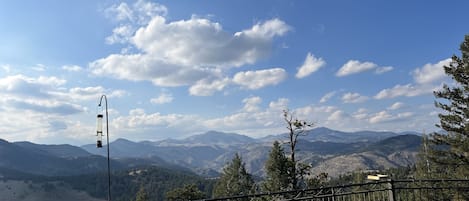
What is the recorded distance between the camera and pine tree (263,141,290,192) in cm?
2727

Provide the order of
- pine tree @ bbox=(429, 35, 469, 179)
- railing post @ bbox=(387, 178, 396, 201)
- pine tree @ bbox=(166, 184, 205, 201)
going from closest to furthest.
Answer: railing post @ bbox=(387, 178, 396, 201) → pine tree @ bbox=(429, 35, 469, 179) → pine tree @ bbox=(166, 184, 205, 201)

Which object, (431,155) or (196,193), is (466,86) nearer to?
(431,155)

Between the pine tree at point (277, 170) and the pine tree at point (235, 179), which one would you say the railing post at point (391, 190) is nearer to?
the pine tree at point (277, 170)

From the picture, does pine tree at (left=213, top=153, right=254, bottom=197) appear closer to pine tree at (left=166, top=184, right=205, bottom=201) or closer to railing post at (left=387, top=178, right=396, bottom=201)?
pine tree at (left=166, top=184, right=205, bottom=201)

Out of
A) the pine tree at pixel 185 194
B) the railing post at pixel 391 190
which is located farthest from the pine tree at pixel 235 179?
the railing post at pixel 391 190

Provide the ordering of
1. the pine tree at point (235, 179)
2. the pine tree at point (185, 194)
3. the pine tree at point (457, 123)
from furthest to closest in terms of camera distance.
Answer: the pine tree at point (235, 179), the pine tree at point (185, 194), the pine tree at point (457, 123)

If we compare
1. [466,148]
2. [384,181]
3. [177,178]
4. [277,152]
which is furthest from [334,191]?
[177,178]

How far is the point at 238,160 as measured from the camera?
178ft

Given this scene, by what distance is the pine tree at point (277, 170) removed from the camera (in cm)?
2727

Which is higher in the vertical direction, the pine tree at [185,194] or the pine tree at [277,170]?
the pine tree at [277,170]

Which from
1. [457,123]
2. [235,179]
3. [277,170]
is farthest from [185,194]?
[457,123]

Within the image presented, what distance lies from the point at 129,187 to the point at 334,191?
185506 millimetres

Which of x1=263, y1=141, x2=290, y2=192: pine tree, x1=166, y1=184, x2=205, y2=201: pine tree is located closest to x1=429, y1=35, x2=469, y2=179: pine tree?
x1=263, y1=141, x2=290, y2=192: pine tree

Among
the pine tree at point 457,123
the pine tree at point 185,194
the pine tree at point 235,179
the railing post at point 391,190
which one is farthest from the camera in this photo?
the pine tree at point 235,179
